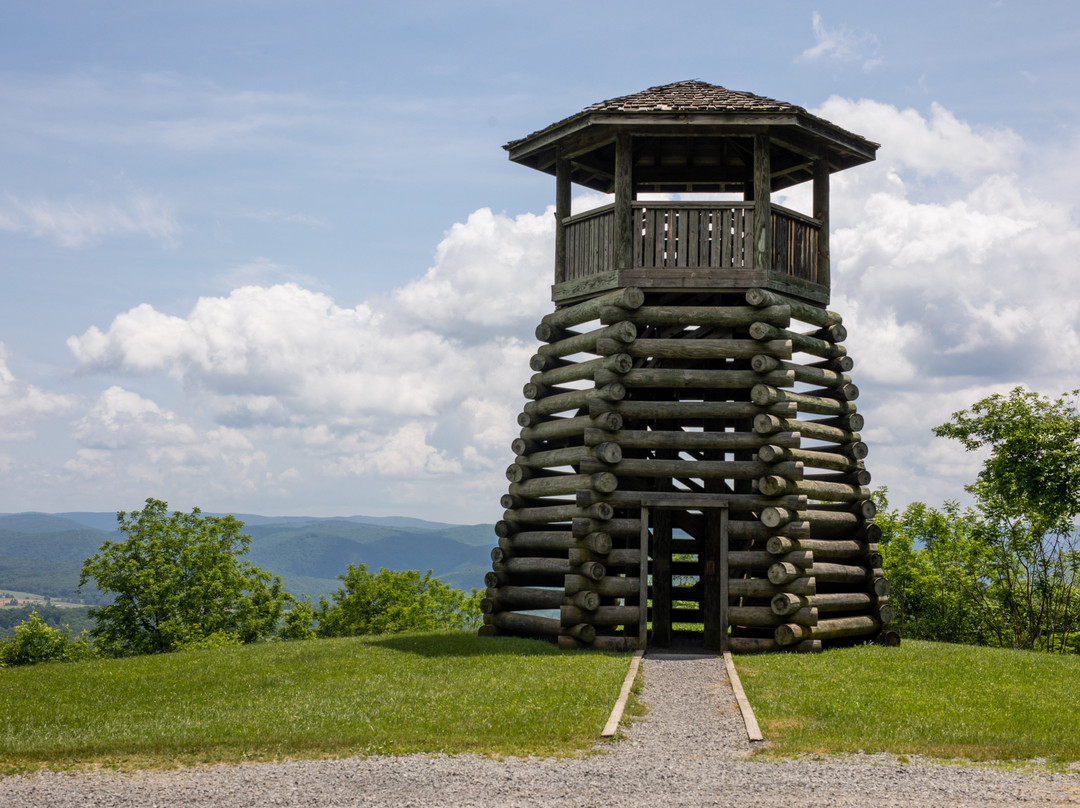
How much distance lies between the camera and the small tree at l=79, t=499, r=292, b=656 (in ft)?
126

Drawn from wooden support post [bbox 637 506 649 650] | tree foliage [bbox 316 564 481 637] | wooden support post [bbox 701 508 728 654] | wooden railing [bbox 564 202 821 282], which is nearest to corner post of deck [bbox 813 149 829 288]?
wooden railing [bbox 564 202 821 282]

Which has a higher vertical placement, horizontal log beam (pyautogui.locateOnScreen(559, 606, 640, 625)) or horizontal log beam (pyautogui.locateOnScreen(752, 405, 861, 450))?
horizontal log beam (pyautogui.locateOnScreen(752, 405, 861, 450))

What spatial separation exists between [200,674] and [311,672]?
6.51ft

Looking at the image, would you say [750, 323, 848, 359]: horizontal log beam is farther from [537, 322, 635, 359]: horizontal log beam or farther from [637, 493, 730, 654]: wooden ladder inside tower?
[637, 493, 730, 654]: wooden ladder inside tower

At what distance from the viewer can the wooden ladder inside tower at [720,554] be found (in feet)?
59.9

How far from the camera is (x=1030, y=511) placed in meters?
32.0

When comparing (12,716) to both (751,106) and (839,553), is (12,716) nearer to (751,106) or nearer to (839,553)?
(839,553)

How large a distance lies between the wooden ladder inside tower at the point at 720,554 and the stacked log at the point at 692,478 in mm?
78

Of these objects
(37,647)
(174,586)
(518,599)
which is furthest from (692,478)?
(37,647)

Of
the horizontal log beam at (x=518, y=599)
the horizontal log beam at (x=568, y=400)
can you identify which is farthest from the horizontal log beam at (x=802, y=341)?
the horizontal log beam at (x=518, y=599)

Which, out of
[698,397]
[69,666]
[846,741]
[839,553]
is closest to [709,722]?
[846,741]

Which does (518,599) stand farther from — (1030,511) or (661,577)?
(1030,511)

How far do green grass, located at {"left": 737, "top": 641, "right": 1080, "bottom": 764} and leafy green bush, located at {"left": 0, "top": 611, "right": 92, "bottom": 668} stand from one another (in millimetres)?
31652

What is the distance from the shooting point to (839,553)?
65.3 ft
